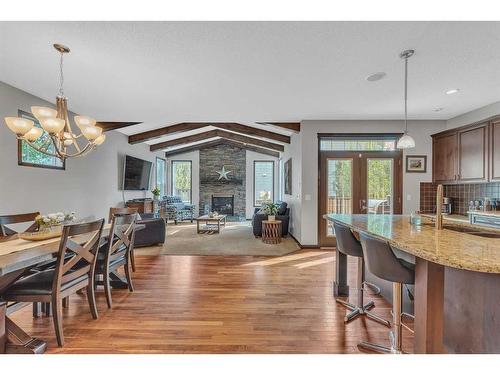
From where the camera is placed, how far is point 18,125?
2250 millimetres

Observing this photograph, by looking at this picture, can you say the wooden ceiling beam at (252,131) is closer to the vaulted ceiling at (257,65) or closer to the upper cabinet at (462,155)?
the vaulted ceiling at (257,65)

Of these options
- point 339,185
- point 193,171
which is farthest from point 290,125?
point 193,171

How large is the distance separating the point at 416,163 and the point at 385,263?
4.27 m

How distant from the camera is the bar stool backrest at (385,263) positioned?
5.42 ft

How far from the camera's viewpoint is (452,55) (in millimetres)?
2561

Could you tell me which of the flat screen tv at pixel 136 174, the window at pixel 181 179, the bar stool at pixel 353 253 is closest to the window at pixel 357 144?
the bar stool at pixel 353 253

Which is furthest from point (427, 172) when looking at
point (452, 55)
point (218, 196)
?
point (218, 196)

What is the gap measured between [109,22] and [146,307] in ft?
8.72

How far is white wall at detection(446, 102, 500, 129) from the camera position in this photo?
400 cm

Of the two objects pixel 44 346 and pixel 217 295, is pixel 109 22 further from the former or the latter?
pixel 217 295

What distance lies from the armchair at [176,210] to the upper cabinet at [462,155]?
7.17 meters

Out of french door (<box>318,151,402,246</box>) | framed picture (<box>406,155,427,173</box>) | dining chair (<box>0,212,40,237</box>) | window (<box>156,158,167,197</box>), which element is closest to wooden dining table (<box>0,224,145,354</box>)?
dining chair (<box>0,212,40,237</box>)

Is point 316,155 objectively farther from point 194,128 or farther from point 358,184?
point 194,128

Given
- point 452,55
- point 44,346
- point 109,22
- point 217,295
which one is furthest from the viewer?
point 217,295
